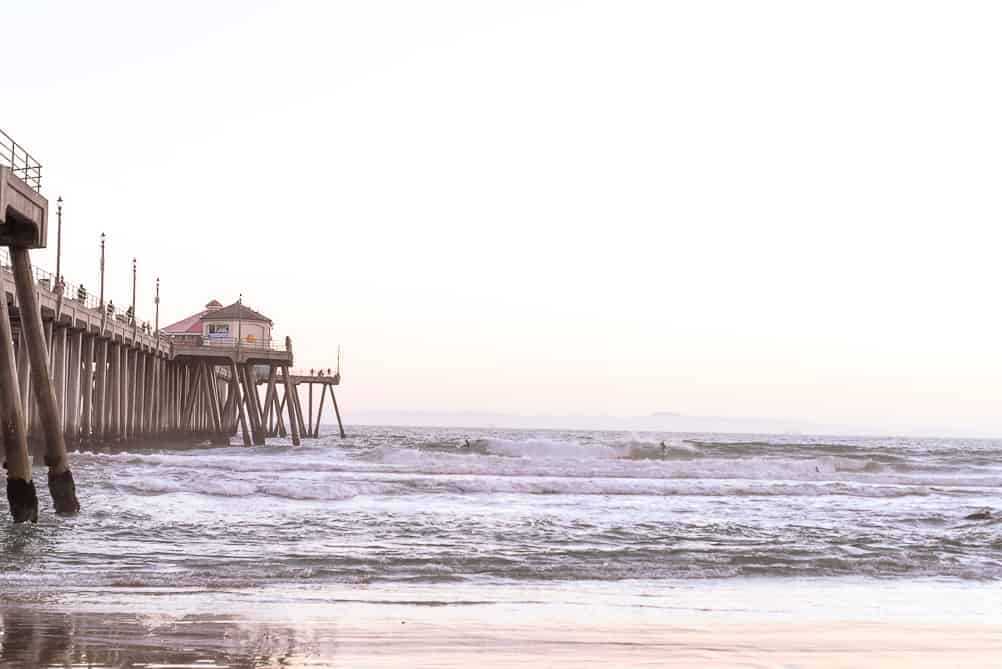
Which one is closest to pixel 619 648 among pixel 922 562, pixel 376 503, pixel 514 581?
pixel 514 581

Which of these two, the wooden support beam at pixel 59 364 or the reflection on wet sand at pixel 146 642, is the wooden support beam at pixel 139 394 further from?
the reflection on wet sand at pixel 146 642

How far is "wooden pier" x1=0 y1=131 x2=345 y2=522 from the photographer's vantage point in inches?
591

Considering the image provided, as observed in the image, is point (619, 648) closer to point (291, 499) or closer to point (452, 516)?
point (452, 516)

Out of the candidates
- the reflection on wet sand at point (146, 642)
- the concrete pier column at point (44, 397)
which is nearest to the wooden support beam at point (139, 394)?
the concrete pier column at point (44, 397)

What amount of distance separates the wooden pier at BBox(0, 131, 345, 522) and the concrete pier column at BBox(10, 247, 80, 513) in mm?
14

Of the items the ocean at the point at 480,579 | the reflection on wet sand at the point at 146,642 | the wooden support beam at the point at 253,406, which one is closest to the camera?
the reflection on wet sand at the point at 146,642

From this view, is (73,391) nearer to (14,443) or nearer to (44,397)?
(44,397)

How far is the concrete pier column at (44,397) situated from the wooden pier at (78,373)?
0.6 inches

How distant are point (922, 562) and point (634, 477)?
2083cm

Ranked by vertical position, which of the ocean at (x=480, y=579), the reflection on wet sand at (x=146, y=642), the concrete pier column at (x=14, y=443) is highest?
the concrete pier column at (x=14, y=443)

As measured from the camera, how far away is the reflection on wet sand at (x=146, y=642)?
20.4 ft

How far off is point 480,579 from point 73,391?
24246 millimetres

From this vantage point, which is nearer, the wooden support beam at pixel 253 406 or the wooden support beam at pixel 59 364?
the wooden support beam at pixel 59 364

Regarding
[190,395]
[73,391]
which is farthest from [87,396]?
[190,395]
